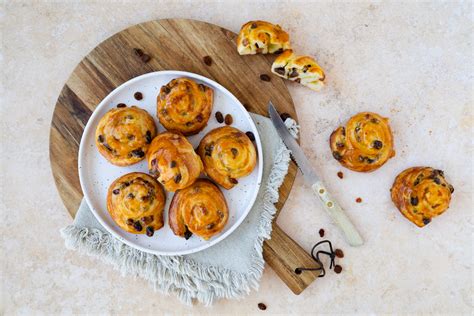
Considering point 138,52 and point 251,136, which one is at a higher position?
point 138,52

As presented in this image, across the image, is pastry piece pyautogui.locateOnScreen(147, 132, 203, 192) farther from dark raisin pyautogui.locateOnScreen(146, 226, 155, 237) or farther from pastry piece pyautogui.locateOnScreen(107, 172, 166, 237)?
dark raisin pyautogui.locateOnScreen(146, 226, 155, 237)

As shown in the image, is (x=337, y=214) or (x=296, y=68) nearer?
(x=296, y=68)

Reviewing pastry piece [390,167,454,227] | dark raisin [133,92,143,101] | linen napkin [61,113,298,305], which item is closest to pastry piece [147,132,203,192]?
dark raisin [133,92,143,101]

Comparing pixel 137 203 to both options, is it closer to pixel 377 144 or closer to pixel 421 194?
pixel 377 144

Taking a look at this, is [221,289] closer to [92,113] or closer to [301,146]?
[301,146]

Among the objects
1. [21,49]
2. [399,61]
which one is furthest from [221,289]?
[21,49]

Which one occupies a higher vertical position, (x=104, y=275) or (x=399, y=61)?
(x=399, y=61)

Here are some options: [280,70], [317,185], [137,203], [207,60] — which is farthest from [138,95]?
[317,185]
